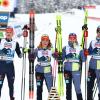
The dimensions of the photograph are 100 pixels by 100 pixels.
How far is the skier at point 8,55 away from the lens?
8305 mm

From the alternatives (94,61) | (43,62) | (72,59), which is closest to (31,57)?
(43,62)

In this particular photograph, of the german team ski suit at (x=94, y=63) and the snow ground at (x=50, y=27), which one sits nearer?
the german team ski suit at (x=94, y=63)

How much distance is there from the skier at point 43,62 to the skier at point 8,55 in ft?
0.90

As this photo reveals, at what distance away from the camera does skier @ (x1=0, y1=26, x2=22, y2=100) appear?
27.2 feet

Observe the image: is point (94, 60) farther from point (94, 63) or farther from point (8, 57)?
point (8, 57)

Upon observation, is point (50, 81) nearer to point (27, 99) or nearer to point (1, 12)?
point (27, 99)

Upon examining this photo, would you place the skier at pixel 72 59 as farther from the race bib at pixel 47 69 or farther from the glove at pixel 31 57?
the glove at pixel 31 57

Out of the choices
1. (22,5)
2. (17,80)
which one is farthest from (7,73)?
(22,5)

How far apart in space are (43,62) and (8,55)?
0.46 metres

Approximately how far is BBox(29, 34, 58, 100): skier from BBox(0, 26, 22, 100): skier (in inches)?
10.8

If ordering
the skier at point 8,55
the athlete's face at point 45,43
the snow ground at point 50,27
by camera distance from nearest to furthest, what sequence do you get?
1. the athlete's face at point 45,43
2. the skier at point 8,55
3. the snow ground at point 50,27

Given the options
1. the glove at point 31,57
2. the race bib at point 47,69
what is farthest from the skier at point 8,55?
the race bib at point 47,69

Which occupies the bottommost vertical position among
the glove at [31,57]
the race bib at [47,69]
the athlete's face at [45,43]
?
the race bib at [47,69]

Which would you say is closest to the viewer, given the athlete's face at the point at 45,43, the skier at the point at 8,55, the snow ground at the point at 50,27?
the athlete's face at the point at 45,43
